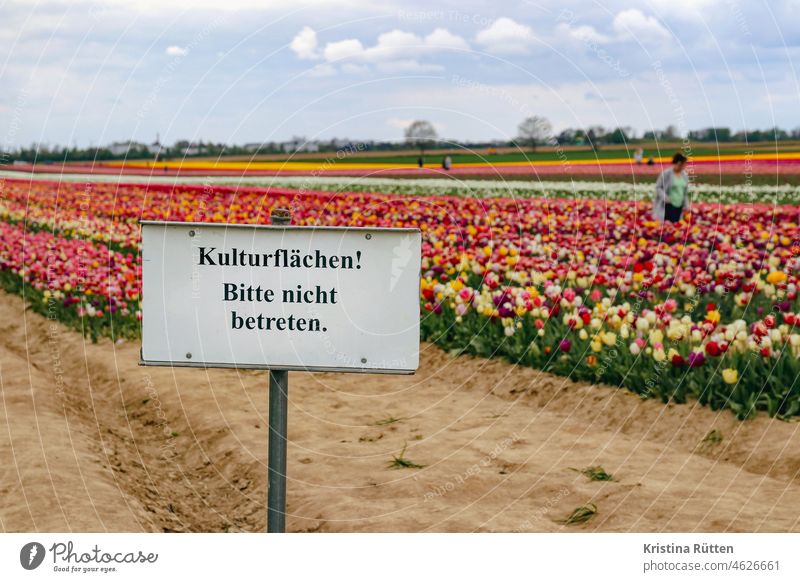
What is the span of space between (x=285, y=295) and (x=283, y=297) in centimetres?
1

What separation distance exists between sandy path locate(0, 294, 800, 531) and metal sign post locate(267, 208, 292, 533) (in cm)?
126

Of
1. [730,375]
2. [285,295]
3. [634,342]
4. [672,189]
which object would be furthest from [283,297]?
[672,189]

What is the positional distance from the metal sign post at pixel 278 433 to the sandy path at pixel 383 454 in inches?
49.6

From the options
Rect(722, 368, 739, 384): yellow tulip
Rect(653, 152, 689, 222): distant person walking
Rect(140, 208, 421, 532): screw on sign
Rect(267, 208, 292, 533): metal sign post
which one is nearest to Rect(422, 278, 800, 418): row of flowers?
Rect(722, 368, 739, 384): yellow tulip

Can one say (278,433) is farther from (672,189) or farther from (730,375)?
(672,189)

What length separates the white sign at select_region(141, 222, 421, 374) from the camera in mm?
3744

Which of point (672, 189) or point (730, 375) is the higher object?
point (672, 189)

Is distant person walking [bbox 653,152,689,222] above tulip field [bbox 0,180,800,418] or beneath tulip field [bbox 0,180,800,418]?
above

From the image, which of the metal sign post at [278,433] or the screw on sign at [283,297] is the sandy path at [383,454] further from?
the screw on sign at [283,297]

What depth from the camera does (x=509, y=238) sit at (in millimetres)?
12211

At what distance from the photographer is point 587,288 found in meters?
9.54

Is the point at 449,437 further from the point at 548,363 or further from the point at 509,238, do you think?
the point at 509,238

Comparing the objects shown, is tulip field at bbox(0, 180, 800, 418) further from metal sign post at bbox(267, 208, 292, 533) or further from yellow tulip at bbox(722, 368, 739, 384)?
metal sign post at bbox(267, 208, 292, 533)

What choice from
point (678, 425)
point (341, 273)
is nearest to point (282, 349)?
point (341, 273)
